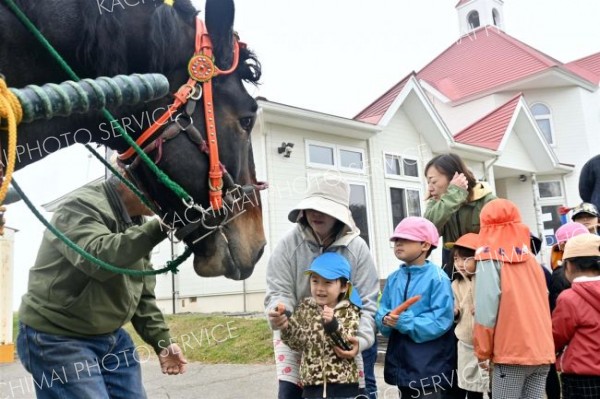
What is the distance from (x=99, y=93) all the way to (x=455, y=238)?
3.23 metres

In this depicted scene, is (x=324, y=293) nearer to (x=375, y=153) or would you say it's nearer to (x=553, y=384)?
(x=553, y=384)

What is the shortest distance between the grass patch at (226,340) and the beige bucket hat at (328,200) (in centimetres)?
464

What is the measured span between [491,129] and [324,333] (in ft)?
54.6

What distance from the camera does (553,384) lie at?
4.13 m

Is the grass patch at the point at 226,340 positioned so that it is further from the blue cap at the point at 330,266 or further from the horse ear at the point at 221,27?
the horse ear at the point at 221,27

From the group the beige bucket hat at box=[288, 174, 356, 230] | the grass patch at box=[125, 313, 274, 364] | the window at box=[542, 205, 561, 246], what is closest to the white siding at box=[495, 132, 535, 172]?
the window at box=[542, 205, 561, 246]

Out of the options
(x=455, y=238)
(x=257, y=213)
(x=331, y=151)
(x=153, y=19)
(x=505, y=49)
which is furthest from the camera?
(x=505, y=49)

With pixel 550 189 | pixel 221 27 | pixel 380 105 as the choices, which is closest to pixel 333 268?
pixel 221 27

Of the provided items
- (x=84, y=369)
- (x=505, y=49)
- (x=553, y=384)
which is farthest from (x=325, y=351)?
(x=505, y=49)

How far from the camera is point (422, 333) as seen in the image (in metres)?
3.14

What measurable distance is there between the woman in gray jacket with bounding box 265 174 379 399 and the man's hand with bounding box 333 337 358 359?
16cm

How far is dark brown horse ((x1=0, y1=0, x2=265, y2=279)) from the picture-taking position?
1.81m

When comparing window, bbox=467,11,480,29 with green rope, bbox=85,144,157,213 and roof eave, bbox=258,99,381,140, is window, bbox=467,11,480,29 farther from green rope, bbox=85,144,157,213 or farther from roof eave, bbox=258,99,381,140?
green rope, bbox=85,144,157,213

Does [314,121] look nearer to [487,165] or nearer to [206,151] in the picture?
[487,165]
